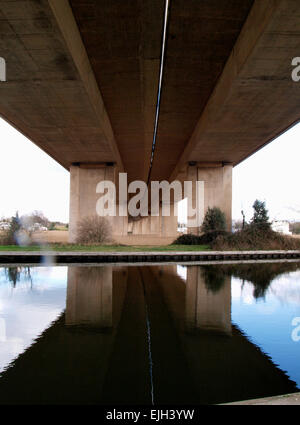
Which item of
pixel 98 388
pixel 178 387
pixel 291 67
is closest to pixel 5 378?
pixel 98 388

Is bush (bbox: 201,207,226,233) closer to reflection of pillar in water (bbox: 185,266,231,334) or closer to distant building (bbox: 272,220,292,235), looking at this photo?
distant building (bbox: 272,220,292,235)

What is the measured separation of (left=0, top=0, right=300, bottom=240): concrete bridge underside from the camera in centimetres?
874

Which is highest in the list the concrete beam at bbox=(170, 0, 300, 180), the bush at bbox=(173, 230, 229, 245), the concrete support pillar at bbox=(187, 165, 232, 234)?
the concrete beam at bbox=(170, 0, 300, 180)

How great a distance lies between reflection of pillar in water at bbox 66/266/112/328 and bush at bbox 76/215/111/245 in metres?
9.83

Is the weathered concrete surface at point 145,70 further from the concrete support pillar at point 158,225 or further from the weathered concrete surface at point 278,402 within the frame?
the concrete support pillar at point 158,225

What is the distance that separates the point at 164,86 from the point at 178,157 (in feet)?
45.2

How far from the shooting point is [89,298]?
744 cm

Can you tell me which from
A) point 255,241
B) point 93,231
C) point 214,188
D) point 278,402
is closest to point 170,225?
point 214,188

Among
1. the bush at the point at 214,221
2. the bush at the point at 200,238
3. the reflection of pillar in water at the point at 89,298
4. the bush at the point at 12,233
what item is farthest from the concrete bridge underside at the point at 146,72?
the reflection of pillar in water at the point at 89,298

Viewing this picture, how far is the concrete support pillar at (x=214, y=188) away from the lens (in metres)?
24.5

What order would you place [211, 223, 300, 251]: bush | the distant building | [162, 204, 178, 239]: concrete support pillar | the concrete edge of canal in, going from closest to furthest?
the concrete edge of canal < [211, 223, 300, 251]: bush < the distant building < [162, 204, 178, 239]: concrete support pillar

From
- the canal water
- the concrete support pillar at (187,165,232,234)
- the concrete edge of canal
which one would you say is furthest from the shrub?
the canal water

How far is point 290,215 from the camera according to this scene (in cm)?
5744

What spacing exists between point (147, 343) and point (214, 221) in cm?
1886
